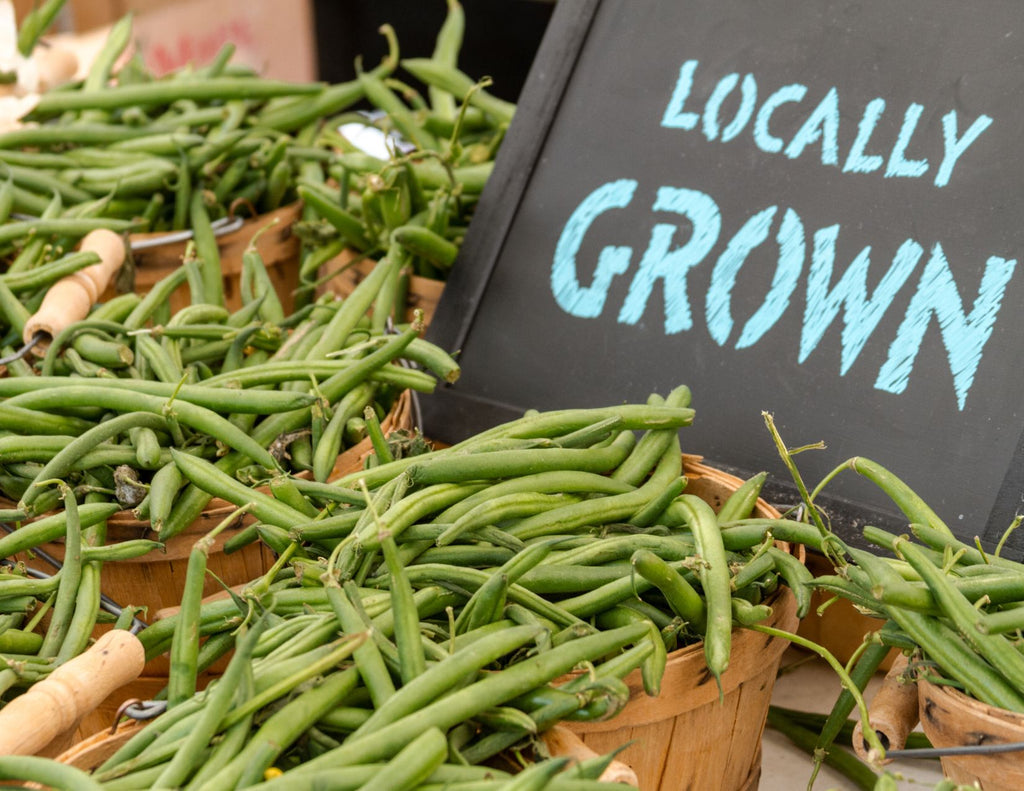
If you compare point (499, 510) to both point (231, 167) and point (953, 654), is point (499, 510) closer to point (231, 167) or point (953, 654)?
point (953, 654)

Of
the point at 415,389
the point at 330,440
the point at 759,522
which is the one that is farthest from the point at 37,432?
the point at 759,522

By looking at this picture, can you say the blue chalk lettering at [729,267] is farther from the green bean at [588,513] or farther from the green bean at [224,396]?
the green bean at [224,396]

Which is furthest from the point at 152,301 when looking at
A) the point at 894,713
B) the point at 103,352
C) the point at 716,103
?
the point at 894,713

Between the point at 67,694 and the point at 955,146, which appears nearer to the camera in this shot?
the point at 67,694

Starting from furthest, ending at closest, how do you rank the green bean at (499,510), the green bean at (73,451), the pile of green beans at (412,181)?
the pile of green beans at (412,181) < the green bean at (73,451) < the green bean at (499,510)

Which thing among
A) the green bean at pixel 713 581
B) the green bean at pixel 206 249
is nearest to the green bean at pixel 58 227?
the green bean at pixel 206 249

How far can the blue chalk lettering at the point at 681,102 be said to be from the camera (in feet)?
6.68

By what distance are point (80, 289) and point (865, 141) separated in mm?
1481

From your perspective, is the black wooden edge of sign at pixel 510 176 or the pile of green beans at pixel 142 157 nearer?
the black wooden edge of sign at pixel 510 176

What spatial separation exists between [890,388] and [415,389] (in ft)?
2.61

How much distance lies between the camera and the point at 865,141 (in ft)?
6.07

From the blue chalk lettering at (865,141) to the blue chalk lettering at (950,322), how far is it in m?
0.21

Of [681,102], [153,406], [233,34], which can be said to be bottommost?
[153,406]

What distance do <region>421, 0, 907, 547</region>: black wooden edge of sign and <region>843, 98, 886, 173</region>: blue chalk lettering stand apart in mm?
623
